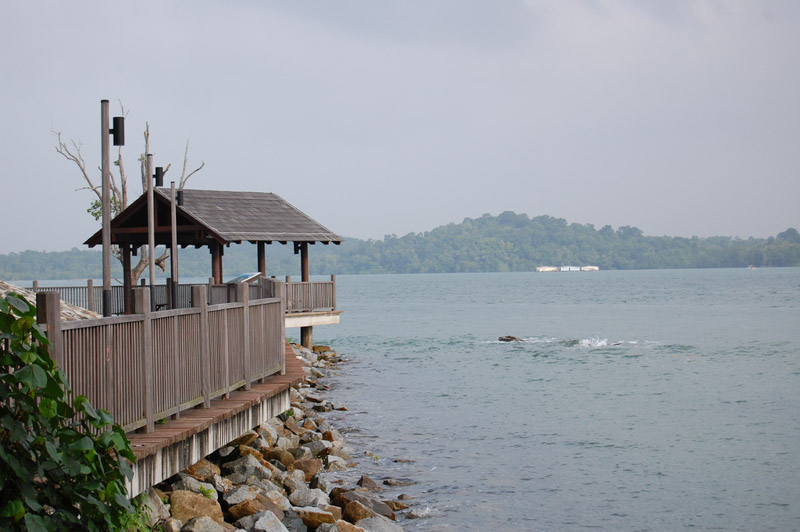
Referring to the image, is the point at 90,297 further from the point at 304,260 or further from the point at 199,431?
the point at 199,431

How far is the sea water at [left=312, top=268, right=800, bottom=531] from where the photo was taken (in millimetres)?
14641

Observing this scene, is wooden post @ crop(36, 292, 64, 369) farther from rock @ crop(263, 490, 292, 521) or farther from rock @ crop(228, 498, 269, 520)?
rock @ crop(263, 490, 292, 521)

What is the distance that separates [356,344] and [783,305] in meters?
50.4

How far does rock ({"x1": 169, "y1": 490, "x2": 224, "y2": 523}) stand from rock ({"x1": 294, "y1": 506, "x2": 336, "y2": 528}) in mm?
1439

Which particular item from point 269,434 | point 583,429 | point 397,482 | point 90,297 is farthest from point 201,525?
point 90,297

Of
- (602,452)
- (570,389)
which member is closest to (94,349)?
(602,452)

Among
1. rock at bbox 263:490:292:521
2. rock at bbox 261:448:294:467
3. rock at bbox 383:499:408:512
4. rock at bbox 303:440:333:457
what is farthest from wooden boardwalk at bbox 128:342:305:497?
rock at bbox 303:440:333:457

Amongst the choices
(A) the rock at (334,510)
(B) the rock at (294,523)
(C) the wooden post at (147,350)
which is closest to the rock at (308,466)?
(A) the rock at (334,510)

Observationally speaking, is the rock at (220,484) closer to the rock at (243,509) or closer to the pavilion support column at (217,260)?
the rock at (243,509)

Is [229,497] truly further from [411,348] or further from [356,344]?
[356,344]

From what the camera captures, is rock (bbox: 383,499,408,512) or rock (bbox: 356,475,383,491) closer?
rock (bbox: 383,499,408,512)

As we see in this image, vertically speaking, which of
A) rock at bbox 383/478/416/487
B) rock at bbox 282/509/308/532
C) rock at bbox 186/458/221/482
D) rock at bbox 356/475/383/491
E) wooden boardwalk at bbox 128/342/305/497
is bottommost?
A: rock at bbox 383/478/416/487

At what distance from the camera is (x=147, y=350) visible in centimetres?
852

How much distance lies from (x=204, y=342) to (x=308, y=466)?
5125mm
